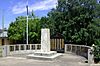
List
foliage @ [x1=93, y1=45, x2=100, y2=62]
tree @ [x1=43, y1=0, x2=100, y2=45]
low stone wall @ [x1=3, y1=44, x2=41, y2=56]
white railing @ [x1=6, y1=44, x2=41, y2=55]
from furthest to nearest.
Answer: tree @ [x1=43, y1=0, x2=100, y2=45] < white railing @ [x1=6, y1=44, x2=41, y2=55] < low stone wall @ [x1=3, y1=44, x2=41, y2=56] < foliage @ [x1=93, y1=45, x2=100, y2=62]

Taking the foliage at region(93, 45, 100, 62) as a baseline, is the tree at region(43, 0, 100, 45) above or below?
above

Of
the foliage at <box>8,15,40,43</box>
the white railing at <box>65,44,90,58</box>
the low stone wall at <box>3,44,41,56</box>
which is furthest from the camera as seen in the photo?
the foliage at <box>8,15,40,43</box>

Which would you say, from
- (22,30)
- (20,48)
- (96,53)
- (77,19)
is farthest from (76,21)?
(22,30)

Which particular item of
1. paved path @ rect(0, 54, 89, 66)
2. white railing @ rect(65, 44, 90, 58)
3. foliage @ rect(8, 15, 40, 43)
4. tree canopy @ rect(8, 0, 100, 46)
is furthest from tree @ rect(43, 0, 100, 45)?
paved path @ rect(0, 54, 89, 66)

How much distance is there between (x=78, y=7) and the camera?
28609 mm

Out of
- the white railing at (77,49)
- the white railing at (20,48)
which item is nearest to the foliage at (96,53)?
the white railing at (77,49)

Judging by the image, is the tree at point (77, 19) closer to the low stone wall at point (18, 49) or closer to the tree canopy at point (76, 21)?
the tree canopy at point (76, 21)

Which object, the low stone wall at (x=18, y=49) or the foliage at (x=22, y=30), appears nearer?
the low stone wall at (x=18, y=49)

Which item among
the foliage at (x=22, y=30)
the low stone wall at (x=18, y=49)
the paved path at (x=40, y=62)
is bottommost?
the paved path at (x=40, y=62)

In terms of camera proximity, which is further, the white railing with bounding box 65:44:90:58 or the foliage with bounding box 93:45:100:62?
the white railing with bounding box 65:44:90:58

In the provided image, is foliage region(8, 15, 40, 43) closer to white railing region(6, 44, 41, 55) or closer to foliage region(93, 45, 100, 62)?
white railing region(6, 44, 41, 55)

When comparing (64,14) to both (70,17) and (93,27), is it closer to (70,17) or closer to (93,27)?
(70,17)

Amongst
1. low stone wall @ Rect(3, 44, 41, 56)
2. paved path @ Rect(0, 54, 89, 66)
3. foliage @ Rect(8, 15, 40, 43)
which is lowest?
paved path @ Rect(0, 54, 89, 66)

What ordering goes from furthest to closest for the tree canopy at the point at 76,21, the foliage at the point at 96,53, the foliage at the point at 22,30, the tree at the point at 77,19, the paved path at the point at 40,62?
the foliage at the point at 22,30
the tree at the point at 77,19
the tree canopy at the point at 76,21
the foliage at the point at 96,53
the paved path at the point at 40,62
